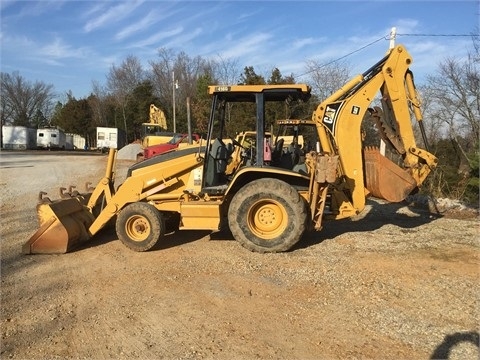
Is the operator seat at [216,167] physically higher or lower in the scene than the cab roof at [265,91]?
lower

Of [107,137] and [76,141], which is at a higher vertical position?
[107,137]

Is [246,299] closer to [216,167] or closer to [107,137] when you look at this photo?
[216,167]

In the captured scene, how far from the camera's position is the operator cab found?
24.5 ft

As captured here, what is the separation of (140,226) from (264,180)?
2.16 meters

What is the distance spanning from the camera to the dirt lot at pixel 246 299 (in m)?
4.14

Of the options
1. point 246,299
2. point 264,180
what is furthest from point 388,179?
point 246,299

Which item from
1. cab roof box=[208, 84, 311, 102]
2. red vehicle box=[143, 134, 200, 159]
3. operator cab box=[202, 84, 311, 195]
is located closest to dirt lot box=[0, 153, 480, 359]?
operator cab box=[202, 84, 311, 195]

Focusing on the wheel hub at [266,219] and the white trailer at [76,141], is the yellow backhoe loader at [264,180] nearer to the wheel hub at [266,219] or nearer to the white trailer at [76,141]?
the wheel hub at [266,219]

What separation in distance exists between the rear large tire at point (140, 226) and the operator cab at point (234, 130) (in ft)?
3.05

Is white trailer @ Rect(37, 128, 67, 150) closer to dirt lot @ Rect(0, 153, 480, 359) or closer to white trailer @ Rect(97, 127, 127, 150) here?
white trailer @ Rect(97, 127, 127, 150)

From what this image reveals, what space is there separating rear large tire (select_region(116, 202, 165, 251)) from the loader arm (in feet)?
9.82

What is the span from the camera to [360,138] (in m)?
7.57

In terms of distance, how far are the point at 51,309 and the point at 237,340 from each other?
2.21 m

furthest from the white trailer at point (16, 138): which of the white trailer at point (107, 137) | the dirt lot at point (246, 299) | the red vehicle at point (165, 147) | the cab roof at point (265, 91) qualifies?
the cab roof at point (265, 91)
